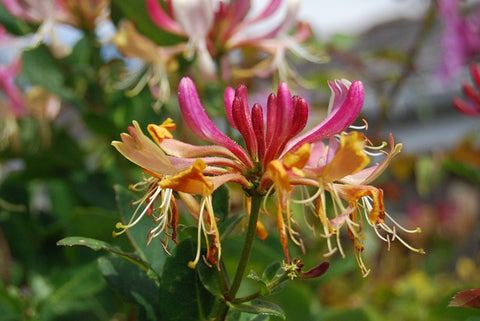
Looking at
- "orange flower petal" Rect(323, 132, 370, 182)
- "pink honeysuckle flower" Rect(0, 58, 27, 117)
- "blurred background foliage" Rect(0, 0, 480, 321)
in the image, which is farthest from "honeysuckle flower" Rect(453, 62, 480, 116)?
"pink honeysuckle flower" Rect(0, 58, 27, 117)

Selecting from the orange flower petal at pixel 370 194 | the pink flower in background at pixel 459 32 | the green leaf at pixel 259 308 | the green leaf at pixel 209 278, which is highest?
the orange flower petal at pixel 370 194

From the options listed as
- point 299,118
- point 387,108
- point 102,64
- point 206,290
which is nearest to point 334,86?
point 299,118

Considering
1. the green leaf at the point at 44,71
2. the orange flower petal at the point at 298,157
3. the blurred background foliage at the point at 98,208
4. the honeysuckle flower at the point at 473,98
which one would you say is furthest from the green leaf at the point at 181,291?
the green leaf at the point at 44,71

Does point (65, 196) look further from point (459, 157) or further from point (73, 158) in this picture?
point (459, 157)

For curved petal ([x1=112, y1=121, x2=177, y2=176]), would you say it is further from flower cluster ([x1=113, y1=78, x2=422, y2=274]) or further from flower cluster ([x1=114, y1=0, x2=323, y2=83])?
flower cluster ([x1=114, y1=0, x2=323, y2=83])

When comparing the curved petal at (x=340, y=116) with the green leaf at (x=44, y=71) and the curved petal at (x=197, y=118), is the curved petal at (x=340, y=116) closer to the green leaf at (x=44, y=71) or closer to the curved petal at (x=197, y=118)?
the curved petal at (x=197, y=118)
